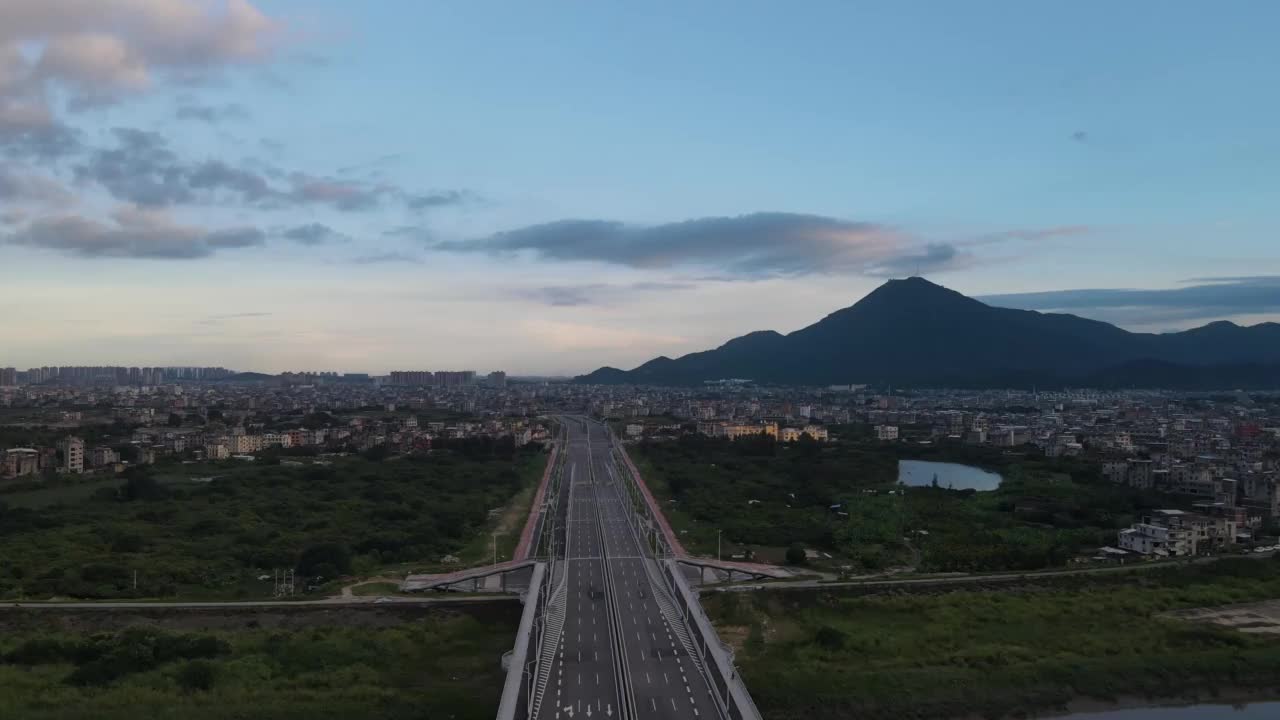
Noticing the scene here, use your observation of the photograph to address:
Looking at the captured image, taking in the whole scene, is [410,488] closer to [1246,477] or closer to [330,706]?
[330,706]

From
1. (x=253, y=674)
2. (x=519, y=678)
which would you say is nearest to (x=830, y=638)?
(x=519, y=678)

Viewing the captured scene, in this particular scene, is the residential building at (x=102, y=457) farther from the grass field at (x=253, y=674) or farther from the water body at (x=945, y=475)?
the water body at (x=945, y=475)

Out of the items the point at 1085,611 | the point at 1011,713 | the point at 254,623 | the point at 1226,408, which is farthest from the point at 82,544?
the point at 1226,408

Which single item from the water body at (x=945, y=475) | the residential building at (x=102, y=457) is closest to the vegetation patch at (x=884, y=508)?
the water body at (x=945, y=475)

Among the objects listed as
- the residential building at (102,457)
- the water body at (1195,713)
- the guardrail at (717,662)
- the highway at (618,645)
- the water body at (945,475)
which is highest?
the residential building at (102,457)

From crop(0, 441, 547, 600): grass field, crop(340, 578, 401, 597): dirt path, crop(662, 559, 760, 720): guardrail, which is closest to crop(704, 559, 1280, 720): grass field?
crop(662, 559, 760, 720): guardrail
